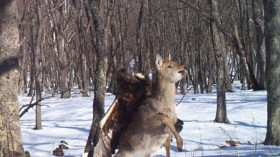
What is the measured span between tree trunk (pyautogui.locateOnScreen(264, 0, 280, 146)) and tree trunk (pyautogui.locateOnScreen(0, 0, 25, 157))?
183 inches

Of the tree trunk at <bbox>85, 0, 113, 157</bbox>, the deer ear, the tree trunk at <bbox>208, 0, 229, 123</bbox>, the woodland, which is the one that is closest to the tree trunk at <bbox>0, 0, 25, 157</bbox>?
the deer ear

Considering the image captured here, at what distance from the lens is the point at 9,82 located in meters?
7.21

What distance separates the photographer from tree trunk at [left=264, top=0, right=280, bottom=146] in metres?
9.52

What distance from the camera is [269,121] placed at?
977cm

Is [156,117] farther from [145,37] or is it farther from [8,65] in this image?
[145,37]

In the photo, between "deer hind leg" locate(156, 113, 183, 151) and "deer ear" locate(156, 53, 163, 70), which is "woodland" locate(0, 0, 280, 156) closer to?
"deer ear" locate(156, 53, 163, 70)

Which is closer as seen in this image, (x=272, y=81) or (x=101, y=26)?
(x=272, y=81)

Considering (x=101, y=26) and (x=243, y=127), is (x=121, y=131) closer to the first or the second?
(x=101, y=26)

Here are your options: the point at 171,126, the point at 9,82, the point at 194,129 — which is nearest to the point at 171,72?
the point at 171,126

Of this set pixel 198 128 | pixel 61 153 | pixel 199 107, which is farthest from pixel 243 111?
pixel 61 153

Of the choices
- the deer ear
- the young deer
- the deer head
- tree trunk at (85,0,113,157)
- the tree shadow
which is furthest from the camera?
tree trunk at (85,0,113,157)

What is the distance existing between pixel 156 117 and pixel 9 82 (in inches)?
123

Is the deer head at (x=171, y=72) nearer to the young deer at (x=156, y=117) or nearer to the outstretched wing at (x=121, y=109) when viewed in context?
the young deer at (x=156, y=117)

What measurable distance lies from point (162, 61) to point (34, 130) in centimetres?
Answer: 1134
